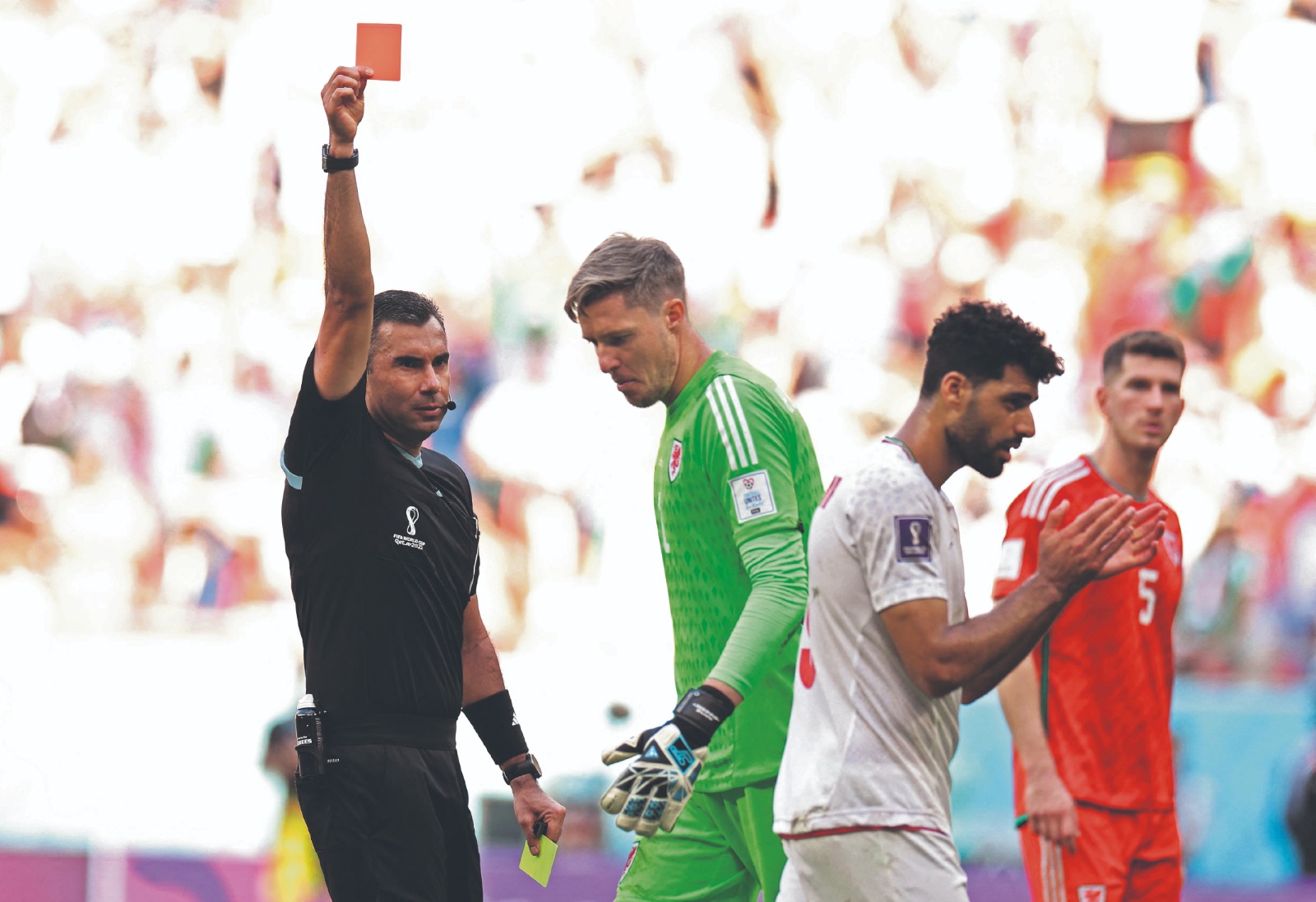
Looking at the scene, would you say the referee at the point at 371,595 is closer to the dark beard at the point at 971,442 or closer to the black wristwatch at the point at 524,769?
the black wristwatch at the point at 524,769

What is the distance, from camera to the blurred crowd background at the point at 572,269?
8320mm

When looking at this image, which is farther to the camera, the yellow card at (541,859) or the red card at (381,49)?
the yellow card at (541,859)

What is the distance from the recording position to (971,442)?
10.5ft

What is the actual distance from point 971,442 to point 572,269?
5686mm

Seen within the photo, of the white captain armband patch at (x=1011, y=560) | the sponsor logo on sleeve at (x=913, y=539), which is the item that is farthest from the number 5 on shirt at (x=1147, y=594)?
the sponsor logo on sleeve at (x=913, y=539)

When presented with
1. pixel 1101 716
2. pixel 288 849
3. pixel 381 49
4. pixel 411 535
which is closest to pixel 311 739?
pixel 411 535

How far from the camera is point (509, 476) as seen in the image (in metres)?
8.45

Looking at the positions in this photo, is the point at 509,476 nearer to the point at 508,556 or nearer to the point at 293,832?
the point at 508,556

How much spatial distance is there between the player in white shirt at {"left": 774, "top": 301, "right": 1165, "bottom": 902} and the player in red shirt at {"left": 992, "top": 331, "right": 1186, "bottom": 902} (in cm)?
135

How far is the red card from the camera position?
339cm

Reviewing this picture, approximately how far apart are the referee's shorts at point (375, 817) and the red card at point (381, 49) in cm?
139

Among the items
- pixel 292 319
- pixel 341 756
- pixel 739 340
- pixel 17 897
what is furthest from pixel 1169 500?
pixel 17 897

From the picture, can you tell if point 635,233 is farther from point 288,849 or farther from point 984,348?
point 984,348

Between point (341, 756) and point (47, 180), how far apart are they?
6816 millimetres
